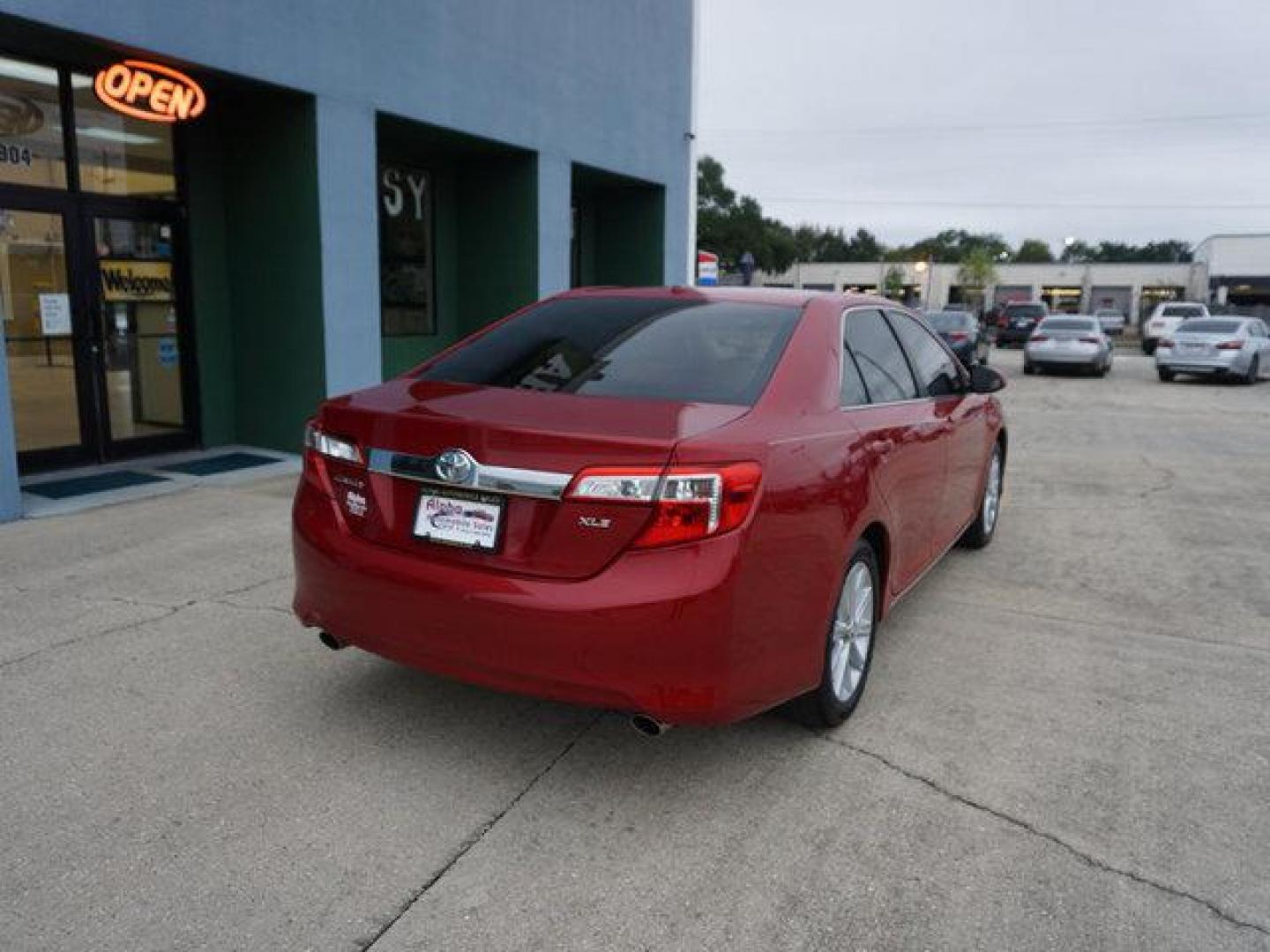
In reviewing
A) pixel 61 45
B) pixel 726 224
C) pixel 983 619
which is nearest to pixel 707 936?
pixel 983 619

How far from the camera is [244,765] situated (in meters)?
3.33

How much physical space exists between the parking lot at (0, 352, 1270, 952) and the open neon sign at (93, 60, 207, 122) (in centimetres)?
418

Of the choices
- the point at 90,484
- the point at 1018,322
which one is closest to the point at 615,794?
the point at 90,484

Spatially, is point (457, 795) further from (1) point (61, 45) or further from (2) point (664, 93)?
(2) point (664, 93)

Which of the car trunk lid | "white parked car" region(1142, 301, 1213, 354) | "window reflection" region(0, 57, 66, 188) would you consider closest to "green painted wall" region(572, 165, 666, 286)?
"window reflection" region(0, 57, 66, 188)

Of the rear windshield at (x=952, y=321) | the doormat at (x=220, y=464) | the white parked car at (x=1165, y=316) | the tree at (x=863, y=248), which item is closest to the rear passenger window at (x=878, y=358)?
the doormat at (x=220, y=464)

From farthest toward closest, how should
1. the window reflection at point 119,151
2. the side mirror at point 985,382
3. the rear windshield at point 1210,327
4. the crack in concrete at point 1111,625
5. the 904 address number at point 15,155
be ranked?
the rear windshield at point 1210,327 → the window reflection at point 119,151 → the 904 address number at point 15,155 → the side mirror at point 985,382 → the crack in concrete at point 1111,625

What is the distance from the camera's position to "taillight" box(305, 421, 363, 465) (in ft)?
11.0

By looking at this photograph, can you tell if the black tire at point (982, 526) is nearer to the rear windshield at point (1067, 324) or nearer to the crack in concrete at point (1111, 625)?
the crack in concrete at point (1111, 625)

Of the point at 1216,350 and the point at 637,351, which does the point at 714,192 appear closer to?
the point at 1216,350

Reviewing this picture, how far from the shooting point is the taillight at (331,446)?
3.35 metres

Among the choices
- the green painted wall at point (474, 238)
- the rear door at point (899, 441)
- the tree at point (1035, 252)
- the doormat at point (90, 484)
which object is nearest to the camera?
the rear door at point (899, 441)

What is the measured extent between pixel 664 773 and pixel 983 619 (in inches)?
93.3

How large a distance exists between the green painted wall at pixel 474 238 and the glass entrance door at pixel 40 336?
12.5 feet
